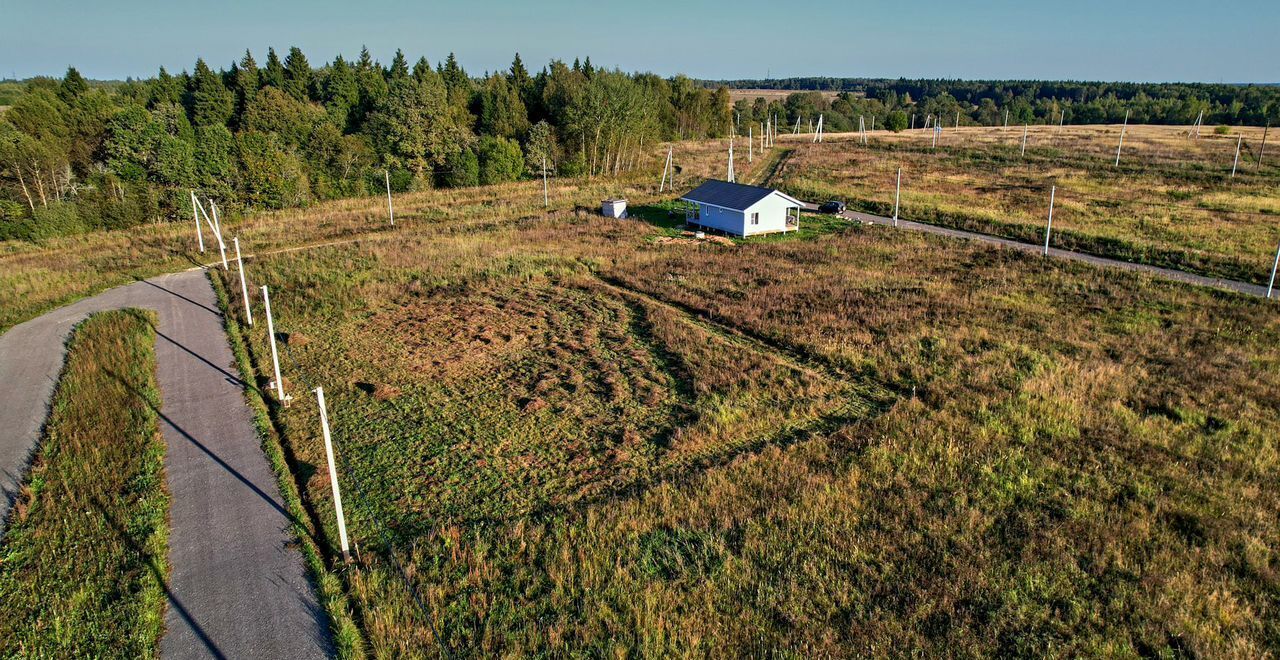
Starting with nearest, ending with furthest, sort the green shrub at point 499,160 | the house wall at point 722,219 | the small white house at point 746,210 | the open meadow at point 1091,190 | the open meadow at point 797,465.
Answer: the open meadow at point 797,465, the open meadow at point 1091,190, the small white house at point 746,210, the house wall at point 722,219, the green shrub at point 499,160

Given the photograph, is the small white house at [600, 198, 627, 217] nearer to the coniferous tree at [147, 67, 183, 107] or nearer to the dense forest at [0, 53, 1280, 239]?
the dense forest at [0, 53, 1280, 239]

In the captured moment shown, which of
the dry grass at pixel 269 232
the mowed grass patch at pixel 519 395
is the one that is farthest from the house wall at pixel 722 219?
the mowed grass patch at pixel 519 395

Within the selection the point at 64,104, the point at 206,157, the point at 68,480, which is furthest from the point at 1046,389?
the point at 64,104

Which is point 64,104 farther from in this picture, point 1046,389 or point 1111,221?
point 1111,221

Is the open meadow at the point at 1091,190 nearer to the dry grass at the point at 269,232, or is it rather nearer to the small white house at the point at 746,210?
the small white house at the point at 746,210

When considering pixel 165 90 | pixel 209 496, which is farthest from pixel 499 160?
pixel 209 496

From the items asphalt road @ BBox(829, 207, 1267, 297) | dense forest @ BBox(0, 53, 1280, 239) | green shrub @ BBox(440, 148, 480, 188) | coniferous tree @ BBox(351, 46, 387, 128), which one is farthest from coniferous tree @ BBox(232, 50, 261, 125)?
asphalt road @ BBox(829, 207, 1267, 297)

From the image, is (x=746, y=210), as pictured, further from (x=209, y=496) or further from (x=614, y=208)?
(x=209, y=496)
